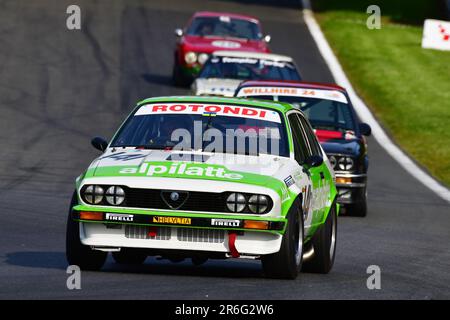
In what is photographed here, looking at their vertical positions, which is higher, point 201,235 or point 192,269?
point 201,235

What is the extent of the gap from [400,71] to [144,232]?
23.3 metres

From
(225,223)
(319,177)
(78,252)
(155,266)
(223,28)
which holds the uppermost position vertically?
(225,223)

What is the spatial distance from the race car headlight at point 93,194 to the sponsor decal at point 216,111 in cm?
140

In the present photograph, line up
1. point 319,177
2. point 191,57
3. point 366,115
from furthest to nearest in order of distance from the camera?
point 191,57
point 366,115
point 319,177

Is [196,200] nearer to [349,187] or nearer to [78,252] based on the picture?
[78,252]

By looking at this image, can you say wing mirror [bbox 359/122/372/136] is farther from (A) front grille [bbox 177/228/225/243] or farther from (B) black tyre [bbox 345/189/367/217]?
(A) front grille [bbox 177/228/225/243]

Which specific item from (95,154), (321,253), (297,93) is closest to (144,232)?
(321,253)

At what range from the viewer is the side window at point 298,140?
1148cm

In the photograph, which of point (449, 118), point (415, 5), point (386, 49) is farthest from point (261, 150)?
point (415, 5)

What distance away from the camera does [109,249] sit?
1026 cm

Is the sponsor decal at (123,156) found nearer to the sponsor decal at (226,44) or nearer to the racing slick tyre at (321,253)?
the racing slick tyre at (321,253)

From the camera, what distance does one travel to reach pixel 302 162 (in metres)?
11.4

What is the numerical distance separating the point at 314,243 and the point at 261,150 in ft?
3.05

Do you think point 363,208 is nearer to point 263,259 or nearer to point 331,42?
point 263,259
